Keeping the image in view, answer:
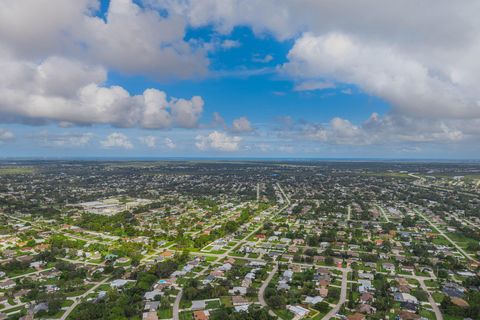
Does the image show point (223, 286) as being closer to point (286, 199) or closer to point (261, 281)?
point (261, 281)

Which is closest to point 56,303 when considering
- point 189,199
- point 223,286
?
point 223,286

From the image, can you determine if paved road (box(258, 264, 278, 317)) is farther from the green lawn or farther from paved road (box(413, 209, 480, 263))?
paved road (box(413, 209, 480, 263))

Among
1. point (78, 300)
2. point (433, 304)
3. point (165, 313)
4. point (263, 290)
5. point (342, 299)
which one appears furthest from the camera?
point (263, 290)

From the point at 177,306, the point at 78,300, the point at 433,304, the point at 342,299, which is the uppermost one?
the point at 78,300

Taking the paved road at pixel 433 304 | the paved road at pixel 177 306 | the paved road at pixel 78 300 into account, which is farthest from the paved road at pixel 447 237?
the paved road at pixel 78 300

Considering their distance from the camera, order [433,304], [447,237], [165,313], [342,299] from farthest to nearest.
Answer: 1. [447,237]
2. [342,299]
3. [433,304]
4. [165,313]

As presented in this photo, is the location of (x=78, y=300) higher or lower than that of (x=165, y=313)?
higher

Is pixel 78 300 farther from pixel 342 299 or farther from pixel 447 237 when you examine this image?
pixel 447 237

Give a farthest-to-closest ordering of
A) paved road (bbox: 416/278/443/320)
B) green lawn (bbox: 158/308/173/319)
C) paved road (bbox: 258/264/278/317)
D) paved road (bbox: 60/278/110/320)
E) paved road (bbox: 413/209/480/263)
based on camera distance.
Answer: paved road (bbox: 413/209/480/263)
paved road (bbox: 258/264/278/317)
paved road (bbox: 416/278/443/320)
paved road (bbox: 60/278/110/320)
green lawn (bbox: 158/308/173/319)

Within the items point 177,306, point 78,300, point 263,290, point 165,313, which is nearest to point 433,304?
point 263,290

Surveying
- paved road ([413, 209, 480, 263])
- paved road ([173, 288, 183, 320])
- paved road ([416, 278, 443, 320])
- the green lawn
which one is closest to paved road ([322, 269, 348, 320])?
paved road ([416, 278, 443, 320])

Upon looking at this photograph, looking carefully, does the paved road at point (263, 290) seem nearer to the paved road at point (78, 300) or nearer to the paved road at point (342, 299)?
the paved road at point (342, 299)
